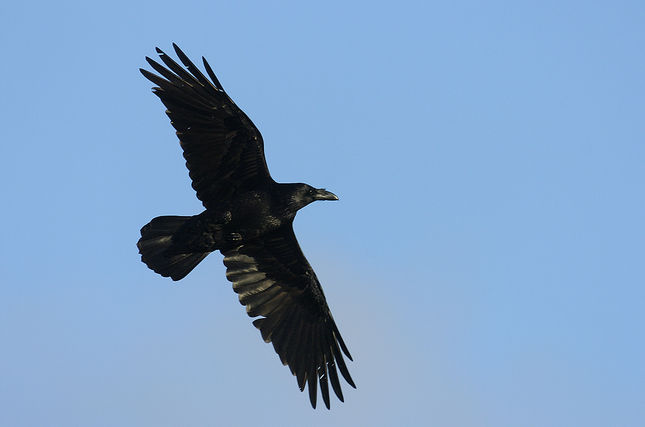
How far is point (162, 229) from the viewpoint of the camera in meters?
14.0

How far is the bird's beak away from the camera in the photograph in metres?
14.1

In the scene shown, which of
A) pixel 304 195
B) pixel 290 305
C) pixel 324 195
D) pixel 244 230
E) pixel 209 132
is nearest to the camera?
pixel 209 132

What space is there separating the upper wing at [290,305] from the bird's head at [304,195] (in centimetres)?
75

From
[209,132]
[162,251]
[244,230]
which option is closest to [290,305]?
[244,230]

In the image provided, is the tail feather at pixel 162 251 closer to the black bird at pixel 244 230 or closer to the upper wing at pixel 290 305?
the black bird at pixel 244 230

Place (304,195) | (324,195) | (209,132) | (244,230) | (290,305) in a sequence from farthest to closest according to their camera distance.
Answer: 1. (290,305)
2. (324,195)
3. (304,195)
4. (244,230)
5. (209,132)

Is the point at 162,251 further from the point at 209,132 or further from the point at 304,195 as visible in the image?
the point at 304,195

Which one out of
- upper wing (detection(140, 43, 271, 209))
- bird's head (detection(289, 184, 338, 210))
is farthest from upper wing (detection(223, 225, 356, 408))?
upper wing (detection(140, 43, 271, 209))

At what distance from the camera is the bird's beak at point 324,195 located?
14.1 m

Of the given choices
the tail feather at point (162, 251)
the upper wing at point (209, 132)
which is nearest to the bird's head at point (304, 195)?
the upper wing at point (209, 132)

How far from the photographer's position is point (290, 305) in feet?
49.5

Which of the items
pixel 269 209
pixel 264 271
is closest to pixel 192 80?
pixel 269 209

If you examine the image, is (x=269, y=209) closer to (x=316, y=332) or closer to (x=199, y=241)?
(x=199, y=241)

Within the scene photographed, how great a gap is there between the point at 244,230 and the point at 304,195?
893mm
